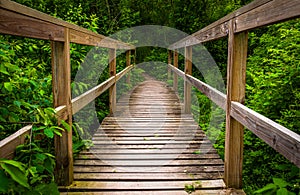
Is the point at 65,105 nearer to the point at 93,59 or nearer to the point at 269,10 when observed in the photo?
the point at 269,10

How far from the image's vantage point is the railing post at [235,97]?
237 cm

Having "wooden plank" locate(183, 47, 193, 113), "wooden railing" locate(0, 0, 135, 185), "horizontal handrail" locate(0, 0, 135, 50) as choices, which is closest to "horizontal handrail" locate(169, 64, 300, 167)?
"wooden railing" locate(0, 0, 135, 185)

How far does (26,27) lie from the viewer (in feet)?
5.53

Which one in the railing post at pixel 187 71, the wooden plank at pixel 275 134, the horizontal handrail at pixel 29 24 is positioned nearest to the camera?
the wooden plank at pixel 275 134

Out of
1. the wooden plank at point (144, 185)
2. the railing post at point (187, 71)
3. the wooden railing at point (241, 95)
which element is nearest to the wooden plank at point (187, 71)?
the railing post at point (187, 71)

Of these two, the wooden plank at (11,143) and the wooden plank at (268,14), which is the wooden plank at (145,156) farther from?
the wooden plank at (11,143)

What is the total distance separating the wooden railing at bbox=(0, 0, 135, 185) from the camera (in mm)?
1482

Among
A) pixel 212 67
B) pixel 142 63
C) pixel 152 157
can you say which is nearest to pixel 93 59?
pixel 152 157

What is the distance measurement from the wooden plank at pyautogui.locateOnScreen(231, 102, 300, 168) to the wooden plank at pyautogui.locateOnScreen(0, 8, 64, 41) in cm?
134

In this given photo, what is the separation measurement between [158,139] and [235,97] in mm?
1837

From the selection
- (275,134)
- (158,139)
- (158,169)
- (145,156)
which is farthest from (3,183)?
(158,139)

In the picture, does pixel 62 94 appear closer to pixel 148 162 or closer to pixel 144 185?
pixel 144 185

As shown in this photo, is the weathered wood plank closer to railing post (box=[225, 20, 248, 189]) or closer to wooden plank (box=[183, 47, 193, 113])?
railing post (box=[225, 20, 248, 189])

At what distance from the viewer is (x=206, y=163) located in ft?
10.6
